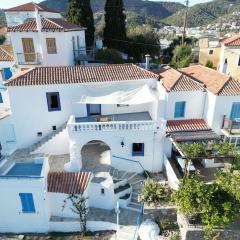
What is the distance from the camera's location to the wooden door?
36.2m

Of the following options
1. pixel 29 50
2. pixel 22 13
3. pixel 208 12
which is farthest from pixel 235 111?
pixel 208 12

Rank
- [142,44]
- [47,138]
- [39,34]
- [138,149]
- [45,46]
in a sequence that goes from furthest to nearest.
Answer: [142,44], [45,46], [39,34], [47,138], [138,149]

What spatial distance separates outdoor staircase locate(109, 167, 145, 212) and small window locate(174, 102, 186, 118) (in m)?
7.68

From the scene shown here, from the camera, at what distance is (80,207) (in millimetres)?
20578

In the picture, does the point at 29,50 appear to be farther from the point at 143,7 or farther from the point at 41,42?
the point at 143,7

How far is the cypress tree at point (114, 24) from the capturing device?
160ft

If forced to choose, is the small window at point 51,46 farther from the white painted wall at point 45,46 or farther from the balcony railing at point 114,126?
the balcony railing at point 114,126

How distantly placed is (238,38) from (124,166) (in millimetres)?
31238

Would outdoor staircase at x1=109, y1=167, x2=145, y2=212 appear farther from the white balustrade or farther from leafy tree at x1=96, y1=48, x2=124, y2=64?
leafy tree at x1=96, y1=48, x2=124, y2=64

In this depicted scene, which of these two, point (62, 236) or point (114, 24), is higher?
point (114, 24)

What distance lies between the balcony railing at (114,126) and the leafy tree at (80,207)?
6.43 m

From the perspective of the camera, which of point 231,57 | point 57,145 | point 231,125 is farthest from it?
point 231,57

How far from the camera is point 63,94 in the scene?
2706cm

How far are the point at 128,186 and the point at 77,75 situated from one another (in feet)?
42.8
